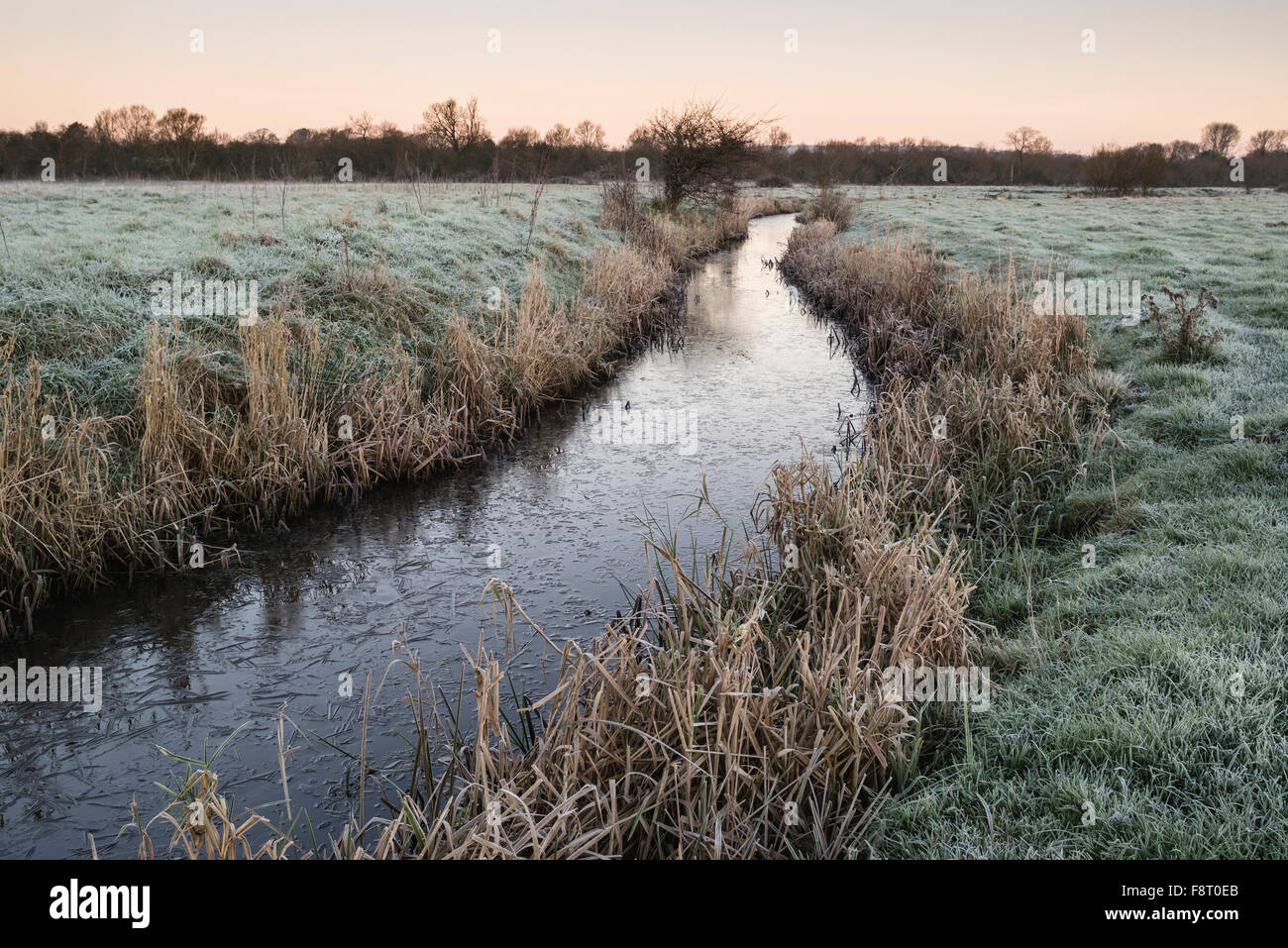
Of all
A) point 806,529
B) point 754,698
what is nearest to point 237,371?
point 806,529

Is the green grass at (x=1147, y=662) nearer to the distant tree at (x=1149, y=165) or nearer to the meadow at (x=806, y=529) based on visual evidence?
the meadow at (x=806, y=529)

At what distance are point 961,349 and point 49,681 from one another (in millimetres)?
Result: 8270

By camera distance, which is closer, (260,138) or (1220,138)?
(260,138)

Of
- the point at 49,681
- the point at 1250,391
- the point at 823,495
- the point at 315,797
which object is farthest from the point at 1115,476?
the point at 49,681

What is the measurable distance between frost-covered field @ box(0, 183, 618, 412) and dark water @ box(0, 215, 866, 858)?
2100mm

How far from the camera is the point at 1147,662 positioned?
10.5ft

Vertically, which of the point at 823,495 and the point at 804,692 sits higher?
the point at 823,495

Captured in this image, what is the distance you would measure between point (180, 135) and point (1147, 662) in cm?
2659

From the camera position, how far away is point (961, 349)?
27.7 ft

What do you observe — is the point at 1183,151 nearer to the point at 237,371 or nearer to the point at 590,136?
the point at 590,136

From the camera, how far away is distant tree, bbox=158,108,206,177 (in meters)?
19.3

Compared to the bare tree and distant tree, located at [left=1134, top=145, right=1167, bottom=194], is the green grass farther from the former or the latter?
distant tree, located at [left=1134, top=145, right=1167, bottom=194]

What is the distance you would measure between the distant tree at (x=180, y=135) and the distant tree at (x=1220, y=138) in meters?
60.8
